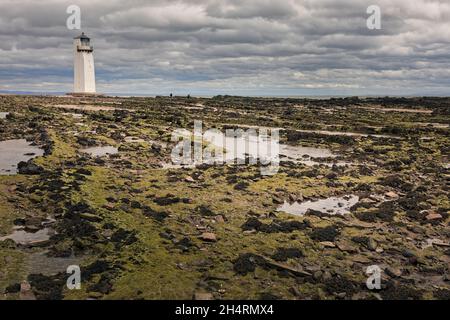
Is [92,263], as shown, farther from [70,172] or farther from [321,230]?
[70,172]

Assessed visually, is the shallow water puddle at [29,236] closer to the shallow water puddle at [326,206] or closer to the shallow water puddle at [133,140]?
the shallow water puddle at [326,206]

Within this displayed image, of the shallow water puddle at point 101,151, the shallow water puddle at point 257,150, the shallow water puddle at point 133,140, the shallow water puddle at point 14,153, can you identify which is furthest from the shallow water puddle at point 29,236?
the shallow water puddle at point 133,140

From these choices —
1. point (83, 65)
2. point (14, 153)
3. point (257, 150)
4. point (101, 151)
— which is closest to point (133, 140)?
point (101, 151)

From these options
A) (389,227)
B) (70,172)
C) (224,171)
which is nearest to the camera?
(389,227)

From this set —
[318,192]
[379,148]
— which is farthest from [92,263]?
[379,148]

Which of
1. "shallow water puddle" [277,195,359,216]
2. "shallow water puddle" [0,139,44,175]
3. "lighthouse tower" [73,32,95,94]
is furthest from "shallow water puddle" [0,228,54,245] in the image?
"lighthouse tower" [73,32,95,94]

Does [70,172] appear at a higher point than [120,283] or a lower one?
higher
